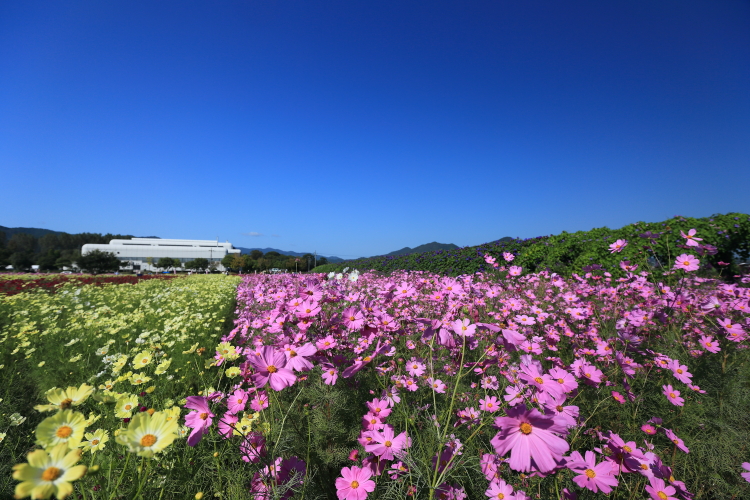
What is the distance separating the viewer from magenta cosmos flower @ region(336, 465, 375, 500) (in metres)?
1.04

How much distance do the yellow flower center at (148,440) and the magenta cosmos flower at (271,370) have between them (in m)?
0.26

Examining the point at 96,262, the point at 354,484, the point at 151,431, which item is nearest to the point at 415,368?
the point at 354,484

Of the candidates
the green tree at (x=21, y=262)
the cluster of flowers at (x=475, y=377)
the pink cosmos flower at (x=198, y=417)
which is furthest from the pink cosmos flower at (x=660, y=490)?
the green tree at (x=21, y=262)

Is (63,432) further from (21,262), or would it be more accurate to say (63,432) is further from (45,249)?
(45,249)

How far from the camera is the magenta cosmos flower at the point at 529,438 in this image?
67 cm

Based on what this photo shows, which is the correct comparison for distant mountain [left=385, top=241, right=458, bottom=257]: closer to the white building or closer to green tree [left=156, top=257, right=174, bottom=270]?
green tree [left=156, top=257, right=174, bottom=270]

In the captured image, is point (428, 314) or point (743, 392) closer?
point (743, 392)

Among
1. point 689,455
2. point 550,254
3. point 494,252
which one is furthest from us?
point 494,252

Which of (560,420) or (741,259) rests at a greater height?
(741,259)

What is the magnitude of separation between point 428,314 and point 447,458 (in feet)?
4.66

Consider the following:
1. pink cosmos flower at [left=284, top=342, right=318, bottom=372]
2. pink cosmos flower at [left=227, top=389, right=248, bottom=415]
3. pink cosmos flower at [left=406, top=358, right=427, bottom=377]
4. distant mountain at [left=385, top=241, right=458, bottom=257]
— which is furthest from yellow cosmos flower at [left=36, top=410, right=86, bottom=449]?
distant mountain at [left=385, top=241, right=458, bottom=257]

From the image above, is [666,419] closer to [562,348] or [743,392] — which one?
[743,392]

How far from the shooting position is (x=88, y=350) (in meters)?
2.90

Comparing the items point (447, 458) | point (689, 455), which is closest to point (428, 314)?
point (447, 458)
